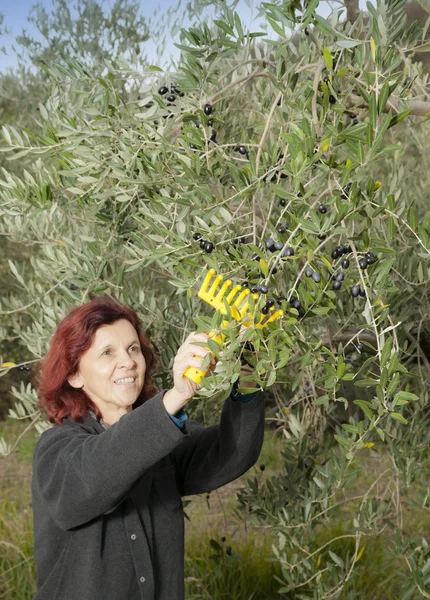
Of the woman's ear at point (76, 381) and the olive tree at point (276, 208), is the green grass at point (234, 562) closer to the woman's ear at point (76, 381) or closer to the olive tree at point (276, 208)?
the olive tree at point (276, 208)

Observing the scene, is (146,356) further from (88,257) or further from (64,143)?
(64,143)

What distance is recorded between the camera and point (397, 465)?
10.1 feet

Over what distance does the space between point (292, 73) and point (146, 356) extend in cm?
127

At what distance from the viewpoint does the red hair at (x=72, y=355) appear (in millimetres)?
2535

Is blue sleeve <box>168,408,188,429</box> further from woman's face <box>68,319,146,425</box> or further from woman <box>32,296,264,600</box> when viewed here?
woman's face <box>68,319,146,425</box>

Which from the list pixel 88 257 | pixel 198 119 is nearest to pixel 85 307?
pixel 88 257

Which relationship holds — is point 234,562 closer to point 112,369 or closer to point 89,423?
point 89,423

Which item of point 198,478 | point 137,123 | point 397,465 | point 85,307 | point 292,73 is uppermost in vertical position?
point 137,123

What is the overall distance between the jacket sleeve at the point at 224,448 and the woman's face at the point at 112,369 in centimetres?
23

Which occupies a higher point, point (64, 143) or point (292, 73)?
point (64, 143)

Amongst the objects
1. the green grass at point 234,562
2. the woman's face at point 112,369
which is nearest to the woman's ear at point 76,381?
the woman's face at point 112,369

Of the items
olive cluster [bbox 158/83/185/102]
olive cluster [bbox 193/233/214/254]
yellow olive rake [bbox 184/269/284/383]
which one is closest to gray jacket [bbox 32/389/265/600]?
yellow olive rake [bbox 184/269/284/383]

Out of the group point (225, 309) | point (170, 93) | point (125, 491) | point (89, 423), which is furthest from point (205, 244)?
point (89, 423)

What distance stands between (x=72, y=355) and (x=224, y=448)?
0.59 metres
